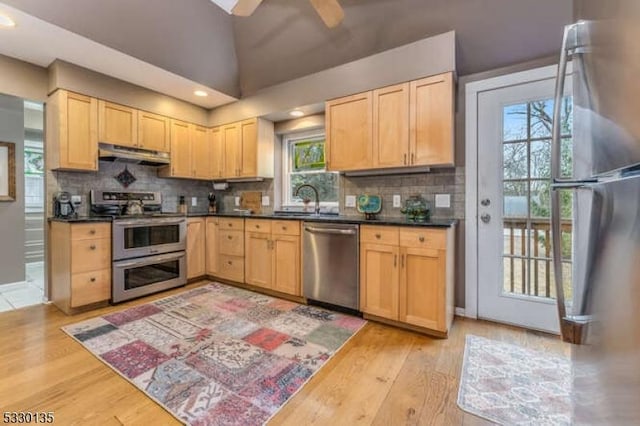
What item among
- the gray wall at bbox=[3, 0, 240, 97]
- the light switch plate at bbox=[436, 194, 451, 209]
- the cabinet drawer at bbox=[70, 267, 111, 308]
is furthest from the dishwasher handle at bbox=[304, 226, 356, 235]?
the gray wall at bbox=[3, 0, 240, 97]

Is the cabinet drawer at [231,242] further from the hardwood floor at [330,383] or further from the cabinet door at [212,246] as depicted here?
the hardwood floor at [330,383]

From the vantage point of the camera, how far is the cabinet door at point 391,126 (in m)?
2.70

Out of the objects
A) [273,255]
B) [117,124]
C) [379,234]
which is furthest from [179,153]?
[379,234]

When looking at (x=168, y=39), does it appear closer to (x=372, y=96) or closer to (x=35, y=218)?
(x=372, y=96)

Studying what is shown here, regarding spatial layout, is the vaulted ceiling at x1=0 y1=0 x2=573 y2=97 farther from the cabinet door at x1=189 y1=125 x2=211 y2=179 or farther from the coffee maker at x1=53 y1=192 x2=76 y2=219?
the coffee maker at x1=53 y1=192 x2=76 y2=219

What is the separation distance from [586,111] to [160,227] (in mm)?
3722

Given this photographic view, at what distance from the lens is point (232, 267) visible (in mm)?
3693

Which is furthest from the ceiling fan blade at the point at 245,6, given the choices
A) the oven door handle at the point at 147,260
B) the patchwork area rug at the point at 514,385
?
the patchwork area rug at the point at 514,385

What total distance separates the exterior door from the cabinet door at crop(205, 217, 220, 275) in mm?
3088

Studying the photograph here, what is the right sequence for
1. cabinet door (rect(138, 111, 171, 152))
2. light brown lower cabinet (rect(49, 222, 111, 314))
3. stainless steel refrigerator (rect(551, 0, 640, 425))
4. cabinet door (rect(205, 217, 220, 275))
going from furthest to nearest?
cabinet door (rect(205, 217, 220, 275)) < cabinet door (rect(138, 111, 171, 152)) < light brown lower cabinet (rect(49, 222, 111, 314)) < stainless steel refrigerator (rect(551, 0, 640, 425))

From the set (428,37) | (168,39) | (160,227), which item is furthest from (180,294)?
(428,37)

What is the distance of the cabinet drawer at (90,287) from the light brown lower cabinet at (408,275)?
2.59 meters

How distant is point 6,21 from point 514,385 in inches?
176

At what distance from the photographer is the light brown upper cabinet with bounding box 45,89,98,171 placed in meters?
2.95
